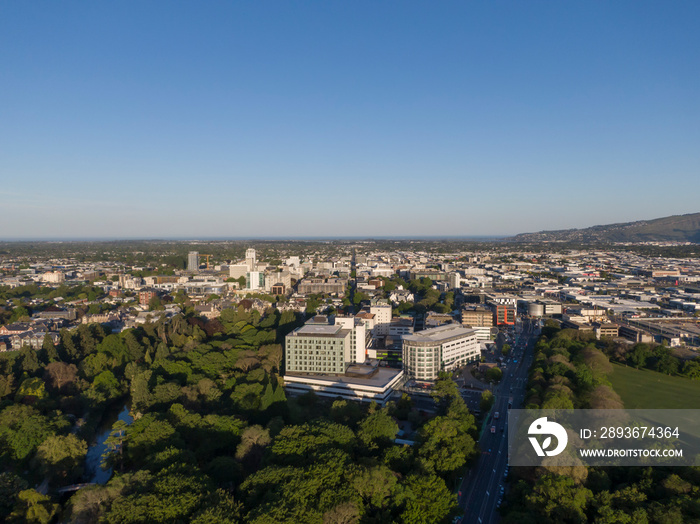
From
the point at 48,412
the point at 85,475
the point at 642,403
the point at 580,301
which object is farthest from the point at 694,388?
the point at 48,412

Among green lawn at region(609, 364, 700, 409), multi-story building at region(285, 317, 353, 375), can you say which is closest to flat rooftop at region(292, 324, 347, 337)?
multi-story building at region(285, 317, 353, 375)

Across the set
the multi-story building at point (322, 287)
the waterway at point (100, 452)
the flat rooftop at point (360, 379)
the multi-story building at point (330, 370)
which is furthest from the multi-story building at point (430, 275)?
the waterway at point (100, 452)

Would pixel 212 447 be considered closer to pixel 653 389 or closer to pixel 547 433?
pixel 547 433

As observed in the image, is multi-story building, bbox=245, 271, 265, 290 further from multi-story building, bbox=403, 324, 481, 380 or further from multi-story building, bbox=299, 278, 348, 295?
multi-story building, bbox=403, 324, 481, 380

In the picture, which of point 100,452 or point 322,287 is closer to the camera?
point 100,452

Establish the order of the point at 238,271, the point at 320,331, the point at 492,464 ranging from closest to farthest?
the point at 492,464 < the point at 320,331 < the point at 238,271

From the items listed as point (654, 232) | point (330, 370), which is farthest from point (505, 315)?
point (654, 232)

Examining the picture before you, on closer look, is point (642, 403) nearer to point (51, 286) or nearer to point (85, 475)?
point (85, 475)
